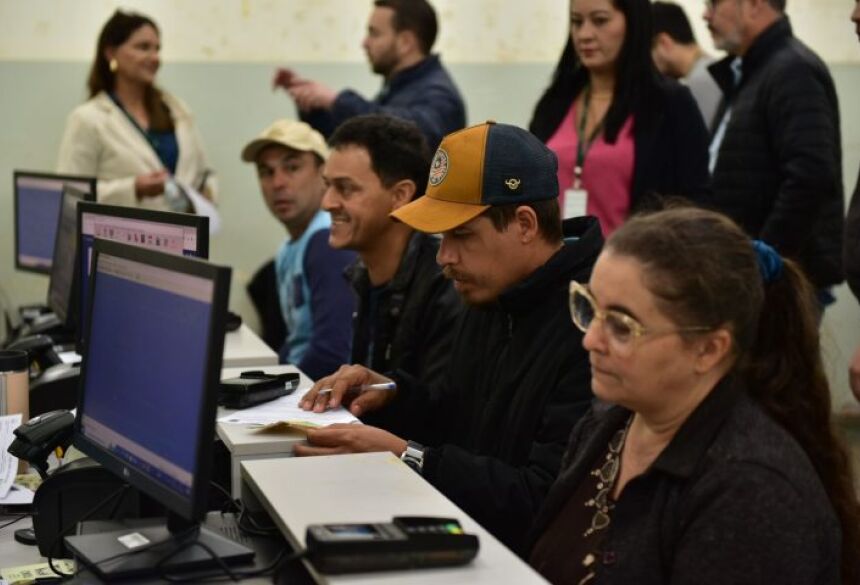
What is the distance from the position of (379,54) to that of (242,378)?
7.86 ft

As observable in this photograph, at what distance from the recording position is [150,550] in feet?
5.31

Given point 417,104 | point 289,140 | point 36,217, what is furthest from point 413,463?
point 36,217

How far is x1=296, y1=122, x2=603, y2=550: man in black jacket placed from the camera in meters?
2.01

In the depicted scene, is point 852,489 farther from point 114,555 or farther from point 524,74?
point 524,74

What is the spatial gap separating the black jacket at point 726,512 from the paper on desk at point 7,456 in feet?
3.82

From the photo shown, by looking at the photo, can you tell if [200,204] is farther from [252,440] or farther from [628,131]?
[252,440]

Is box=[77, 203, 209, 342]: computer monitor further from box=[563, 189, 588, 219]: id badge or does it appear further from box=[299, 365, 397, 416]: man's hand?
box=[563, 189, 588, 219]: id badge

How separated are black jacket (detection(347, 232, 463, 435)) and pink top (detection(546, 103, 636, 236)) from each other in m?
0.66

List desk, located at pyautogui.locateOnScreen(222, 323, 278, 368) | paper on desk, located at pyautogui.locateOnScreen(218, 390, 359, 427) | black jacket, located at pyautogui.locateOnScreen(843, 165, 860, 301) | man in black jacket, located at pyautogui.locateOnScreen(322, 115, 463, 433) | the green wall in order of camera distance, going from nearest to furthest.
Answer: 1. paper on desk, located at pyautogui.locateOnScreen(218, 390, 359, 427)
2. black jacket, located at pyautogui.locateOnScreen(843, 165, 860, 301)
3. man in black jacket, located at pyautogui.locateOnScreen(322, 115, 463, 433)
4. desk, located at pyautogui.locateOnScreen(222, 323, 278, 368)
5. the green wall

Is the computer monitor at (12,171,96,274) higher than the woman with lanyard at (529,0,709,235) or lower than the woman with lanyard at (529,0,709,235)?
lower

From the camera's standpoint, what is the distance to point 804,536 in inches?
58.7

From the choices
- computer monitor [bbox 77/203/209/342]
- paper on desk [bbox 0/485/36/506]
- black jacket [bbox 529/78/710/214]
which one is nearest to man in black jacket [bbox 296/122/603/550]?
computer monitor [bbox 77/203/209/342]

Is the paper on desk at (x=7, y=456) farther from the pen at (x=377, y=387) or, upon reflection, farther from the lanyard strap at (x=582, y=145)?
the lanyard strap at (x=582, y=145)

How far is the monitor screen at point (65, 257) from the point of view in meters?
3.42
